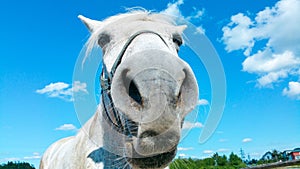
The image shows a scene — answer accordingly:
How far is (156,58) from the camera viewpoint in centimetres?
234

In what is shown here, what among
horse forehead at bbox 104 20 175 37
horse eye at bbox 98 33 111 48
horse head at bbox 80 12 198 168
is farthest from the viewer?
horse eye at bbox 98 33 111 48

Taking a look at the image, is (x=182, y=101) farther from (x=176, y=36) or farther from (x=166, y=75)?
(x=176, y=36)

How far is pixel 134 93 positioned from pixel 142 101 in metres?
0.15

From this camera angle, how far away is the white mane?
11.8 feet

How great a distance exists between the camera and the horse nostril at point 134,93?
90.7 inches

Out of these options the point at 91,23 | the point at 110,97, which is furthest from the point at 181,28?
the point at 110,97

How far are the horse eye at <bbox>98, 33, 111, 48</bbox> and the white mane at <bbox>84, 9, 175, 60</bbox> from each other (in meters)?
0.09

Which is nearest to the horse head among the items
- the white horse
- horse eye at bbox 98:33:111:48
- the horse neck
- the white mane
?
the white horse

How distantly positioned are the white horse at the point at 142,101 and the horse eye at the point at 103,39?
0.15 m

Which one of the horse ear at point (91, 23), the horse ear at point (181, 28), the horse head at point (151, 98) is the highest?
the horse ear at point (91, 23)

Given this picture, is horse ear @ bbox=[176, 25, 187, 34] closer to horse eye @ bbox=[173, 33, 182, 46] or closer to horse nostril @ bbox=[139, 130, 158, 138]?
horse eye @ bbox=[173, 33, 182, 46]

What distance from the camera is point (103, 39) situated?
136 inches

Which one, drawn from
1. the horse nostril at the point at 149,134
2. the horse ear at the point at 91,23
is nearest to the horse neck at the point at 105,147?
the horse nostril at the point at 149,134

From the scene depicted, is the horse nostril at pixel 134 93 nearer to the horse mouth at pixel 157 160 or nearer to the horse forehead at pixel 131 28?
the horse mouth at pixel 157 160
